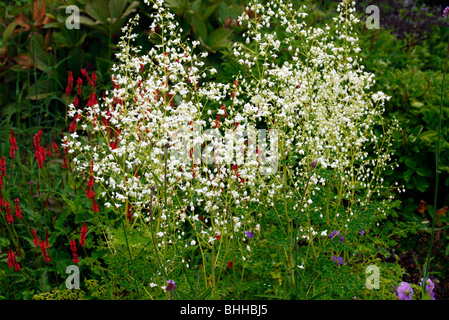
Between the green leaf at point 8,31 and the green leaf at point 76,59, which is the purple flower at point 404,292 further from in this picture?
the green leaf at point 8,31

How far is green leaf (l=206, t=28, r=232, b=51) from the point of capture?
5.23 m

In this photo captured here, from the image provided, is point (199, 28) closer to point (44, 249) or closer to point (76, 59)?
point (76, 59)

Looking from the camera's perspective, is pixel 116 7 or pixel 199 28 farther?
pixel 116 7

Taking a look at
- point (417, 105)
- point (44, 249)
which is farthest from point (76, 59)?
point (417, 105)

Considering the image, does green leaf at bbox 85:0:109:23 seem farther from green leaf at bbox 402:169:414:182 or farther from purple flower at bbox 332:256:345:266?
purple flower at bbox 332:256:345:266

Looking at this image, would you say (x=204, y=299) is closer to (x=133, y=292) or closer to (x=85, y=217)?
(x=133, y=292)

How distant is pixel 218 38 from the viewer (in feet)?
17.3

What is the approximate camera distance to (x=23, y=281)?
3482 mm

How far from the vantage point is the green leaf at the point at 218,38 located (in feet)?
17.2

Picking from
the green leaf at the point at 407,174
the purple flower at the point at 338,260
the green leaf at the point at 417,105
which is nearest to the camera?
the purple flower at the point at 338,260

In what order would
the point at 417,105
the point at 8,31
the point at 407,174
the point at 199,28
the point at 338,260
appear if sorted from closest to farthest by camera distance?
the point at 338,260
the point at 407,174
the point at 417,105
the point at 199,28
the point at 8,31

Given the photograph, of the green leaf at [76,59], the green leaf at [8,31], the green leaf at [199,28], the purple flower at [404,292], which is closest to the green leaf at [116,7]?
the green leaf at [76,59]

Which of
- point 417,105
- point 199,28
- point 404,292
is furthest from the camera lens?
point 199,28
